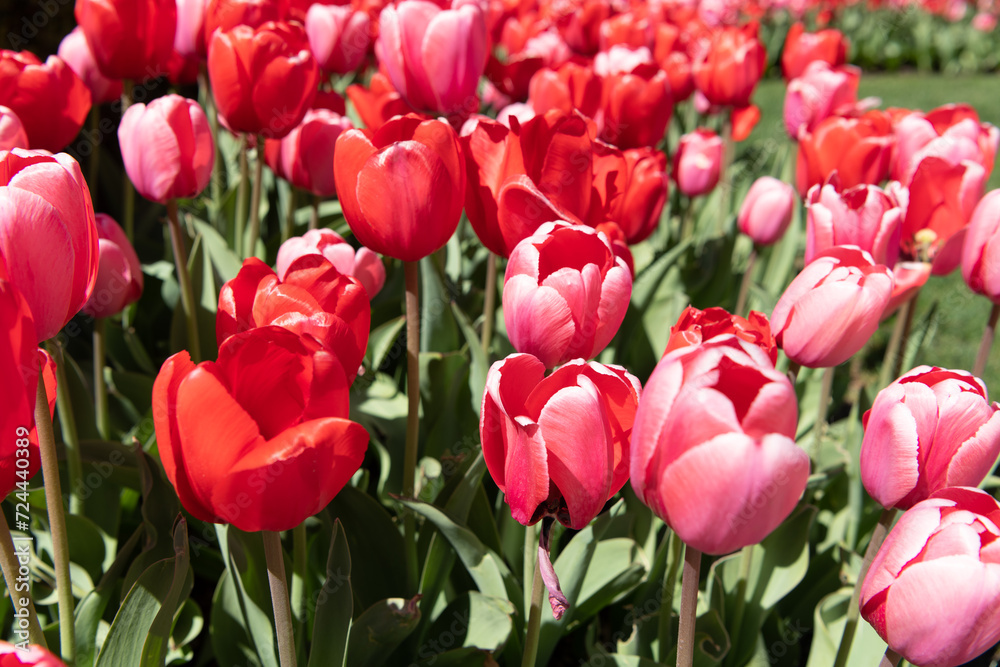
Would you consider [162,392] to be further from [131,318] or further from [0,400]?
[131,318]

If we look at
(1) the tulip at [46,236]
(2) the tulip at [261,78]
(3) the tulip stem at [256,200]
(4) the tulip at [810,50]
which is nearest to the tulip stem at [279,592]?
(1) the tulip at [46,236]

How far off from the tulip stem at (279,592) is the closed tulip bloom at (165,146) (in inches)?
30.6

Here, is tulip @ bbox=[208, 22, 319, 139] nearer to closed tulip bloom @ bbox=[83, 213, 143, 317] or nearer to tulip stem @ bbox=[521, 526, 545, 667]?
closed tulip bloom @ bbox=[83, 213, 143, 317]

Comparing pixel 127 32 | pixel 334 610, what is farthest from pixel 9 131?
pixel 334 610

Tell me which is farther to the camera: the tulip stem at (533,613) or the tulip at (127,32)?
the tulip at (127,32)

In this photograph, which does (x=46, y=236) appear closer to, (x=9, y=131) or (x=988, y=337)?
(x=9, y=131)

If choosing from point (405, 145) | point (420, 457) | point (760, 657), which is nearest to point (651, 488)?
point (405, 145)

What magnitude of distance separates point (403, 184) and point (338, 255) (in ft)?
0.91

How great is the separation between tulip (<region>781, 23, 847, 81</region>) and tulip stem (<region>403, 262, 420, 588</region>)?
2558 mm

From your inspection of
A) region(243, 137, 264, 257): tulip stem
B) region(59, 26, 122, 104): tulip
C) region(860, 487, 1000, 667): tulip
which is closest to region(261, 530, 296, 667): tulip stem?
region(860, 487, 1000, 667): tulip

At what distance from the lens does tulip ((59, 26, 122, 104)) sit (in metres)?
1.83

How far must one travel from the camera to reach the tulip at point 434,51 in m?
1.44

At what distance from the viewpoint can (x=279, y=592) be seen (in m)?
0.79

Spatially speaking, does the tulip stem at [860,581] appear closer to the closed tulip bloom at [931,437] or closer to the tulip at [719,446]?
the closed tulip bloom at [931,437]
